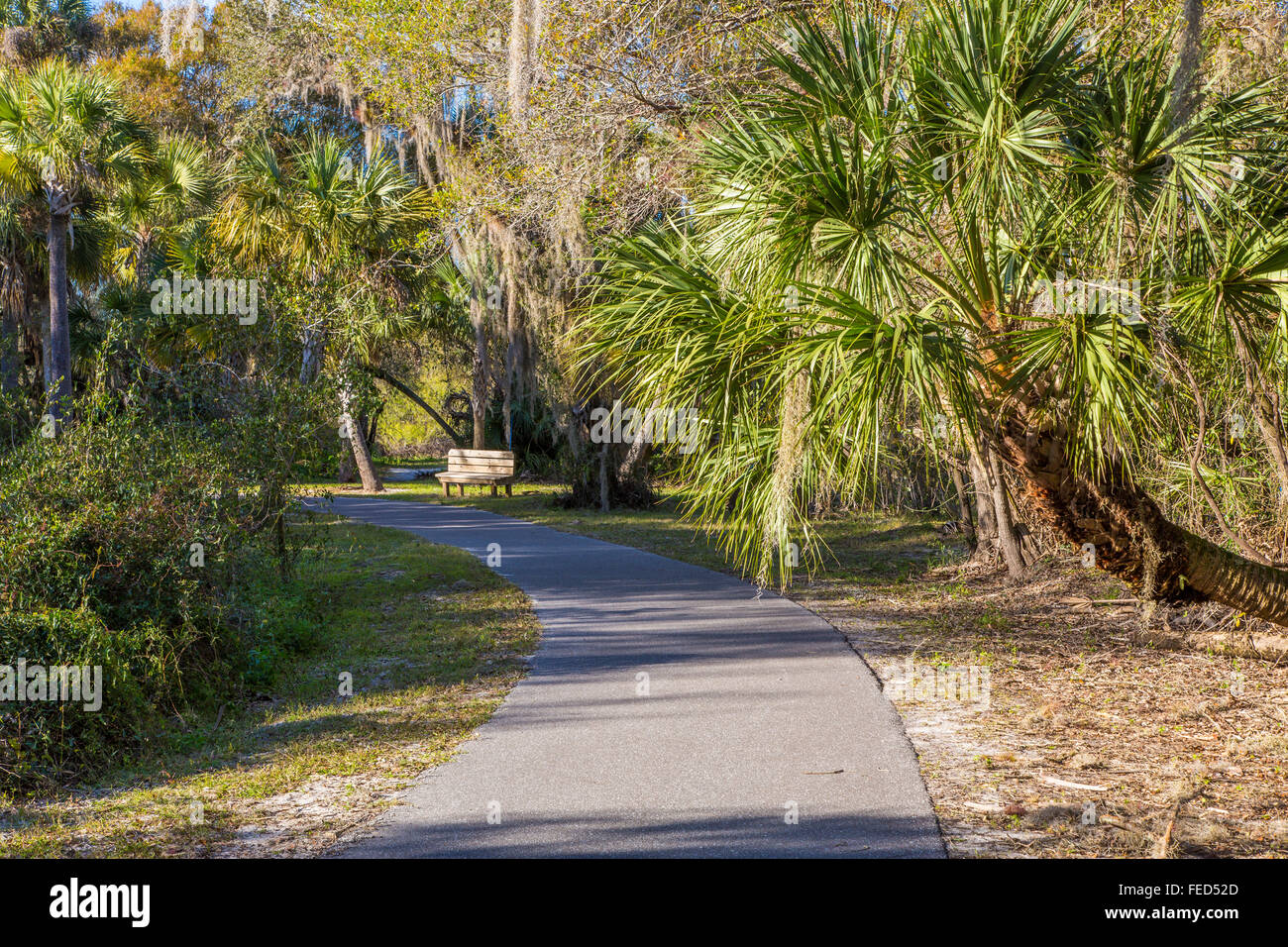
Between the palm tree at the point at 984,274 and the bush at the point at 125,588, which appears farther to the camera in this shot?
the bush at the point at 125,588

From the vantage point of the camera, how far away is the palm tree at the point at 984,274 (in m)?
5.14

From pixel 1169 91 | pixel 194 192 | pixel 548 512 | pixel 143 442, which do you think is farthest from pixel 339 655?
pixel 194 192

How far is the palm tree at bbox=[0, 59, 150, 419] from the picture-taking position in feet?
47.1

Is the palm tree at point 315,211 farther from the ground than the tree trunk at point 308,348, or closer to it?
farther from the ground

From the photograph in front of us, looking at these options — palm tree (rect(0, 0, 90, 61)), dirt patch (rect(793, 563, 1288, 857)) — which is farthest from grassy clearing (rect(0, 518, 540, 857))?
palm tree (rect(0, 0, 90, 61))

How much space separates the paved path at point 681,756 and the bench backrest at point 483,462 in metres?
12.5

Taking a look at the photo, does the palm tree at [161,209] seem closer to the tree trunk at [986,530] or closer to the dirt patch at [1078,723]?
the tree trunk at [986,530]

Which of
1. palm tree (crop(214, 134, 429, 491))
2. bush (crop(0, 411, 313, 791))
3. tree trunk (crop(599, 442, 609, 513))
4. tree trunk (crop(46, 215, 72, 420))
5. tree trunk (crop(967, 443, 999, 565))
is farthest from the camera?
palm tree (crop(214, 134, 429, 491))

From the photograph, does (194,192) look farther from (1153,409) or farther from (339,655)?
(1153,409)

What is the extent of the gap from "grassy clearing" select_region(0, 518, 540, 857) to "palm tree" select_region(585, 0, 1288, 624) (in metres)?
2.45

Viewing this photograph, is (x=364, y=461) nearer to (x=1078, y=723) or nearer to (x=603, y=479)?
(x=603, y=479)

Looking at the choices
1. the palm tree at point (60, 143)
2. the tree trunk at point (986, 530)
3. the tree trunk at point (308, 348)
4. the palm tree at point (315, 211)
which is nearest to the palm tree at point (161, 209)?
the palm tree at point (315, 211)

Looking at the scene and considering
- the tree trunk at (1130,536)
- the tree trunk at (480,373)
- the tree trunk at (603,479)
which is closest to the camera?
the tree trunk at (1130,536)

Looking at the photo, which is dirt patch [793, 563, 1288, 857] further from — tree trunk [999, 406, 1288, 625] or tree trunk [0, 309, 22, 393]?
tree trunk [0, 309, 22, 393]
